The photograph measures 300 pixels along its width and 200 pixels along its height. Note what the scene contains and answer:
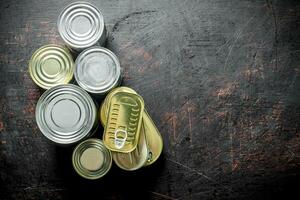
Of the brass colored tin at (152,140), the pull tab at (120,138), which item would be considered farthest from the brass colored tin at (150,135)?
the pull tab at (120,138)

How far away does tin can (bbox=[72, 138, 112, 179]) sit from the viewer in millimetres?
1535

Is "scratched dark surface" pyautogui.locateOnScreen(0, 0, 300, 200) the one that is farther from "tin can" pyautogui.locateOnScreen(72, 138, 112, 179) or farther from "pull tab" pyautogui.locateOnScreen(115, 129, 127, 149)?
"pull tab" pyautogui.locateOnScreen(115, 129, 127, 149)

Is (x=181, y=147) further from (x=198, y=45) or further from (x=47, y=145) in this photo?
(x=47, y=145)

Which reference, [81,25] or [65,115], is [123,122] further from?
[81,25]

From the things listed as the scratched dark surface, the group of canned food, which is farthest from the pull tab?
the scratched dark surface

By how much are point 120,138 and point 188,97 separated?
36cm

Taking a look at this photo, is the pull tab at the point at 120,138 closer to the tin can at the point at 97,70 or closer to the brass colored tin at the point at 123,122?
the brass colored tin at the point at 123,122

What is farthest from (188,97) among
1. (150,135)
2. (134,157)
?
(134,157)

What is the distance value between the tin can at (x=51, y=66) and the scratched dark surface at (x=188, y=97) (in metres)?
0.11

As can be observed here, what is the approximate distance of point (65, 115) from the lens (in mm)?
1486

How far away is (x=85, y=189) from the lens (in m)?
1.63

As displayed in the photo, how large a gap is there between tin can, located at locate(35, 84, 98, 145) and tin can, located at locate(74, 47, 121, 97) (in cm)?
4

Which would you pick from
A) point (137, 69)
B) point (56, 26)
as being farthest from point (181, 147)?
point (56, 26)

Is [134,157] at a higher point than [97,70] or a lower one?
lower
